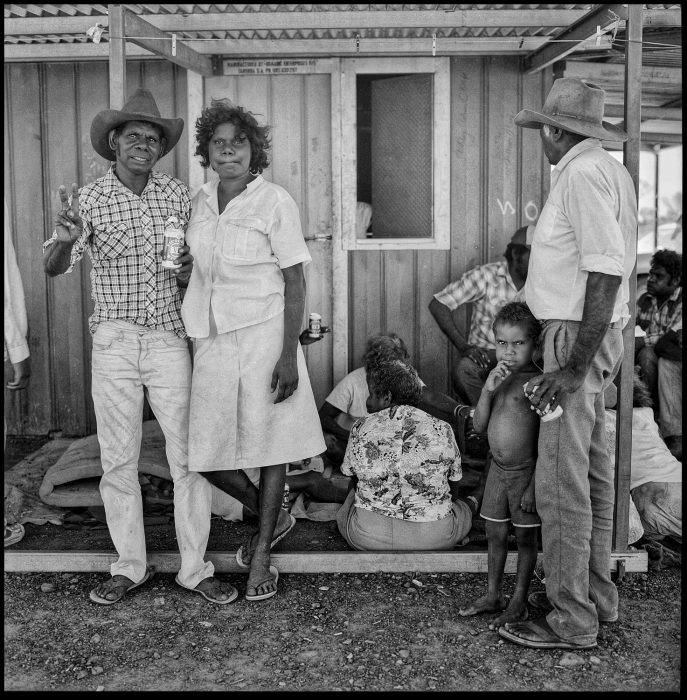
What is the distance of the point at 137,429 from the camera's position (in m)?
3.95

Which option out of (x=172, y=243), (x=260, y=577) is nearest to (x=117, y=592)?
(x=260, y=577)

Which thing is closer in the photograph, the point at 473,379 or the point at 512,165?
the point at 473,379

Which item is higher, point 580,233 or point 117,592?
point 580,233

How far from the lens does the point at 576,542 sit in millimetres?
3389

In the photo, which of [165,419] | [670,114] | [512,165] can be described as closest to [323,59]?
[512,165]

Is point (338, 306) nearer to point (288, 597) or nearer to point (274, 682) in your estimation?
point (288, 597)

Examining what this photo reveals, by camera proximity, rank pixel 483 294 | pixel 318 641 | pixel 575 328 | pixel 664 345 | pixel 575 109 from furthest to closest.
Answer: pixel 664 345 → pixel 483 294 → pixel 318 641 → pixel 575 109 → pixel 575 328

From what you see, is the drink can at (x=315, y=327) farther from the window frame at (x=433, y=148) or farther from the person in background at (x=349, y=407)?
the window frame at (x=433, y=148)

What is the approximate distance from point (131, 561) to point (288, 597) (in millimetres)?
775

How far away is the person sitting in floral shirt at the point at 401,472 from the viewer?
4.11m

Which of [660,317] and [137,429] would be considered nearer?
[137,429]

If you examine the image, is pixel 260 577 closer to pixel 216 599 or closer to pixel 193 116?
pixel 216 599

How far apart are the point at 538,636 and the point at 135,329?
2.22 meters

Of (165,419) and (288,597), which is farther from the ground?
(165,419)
